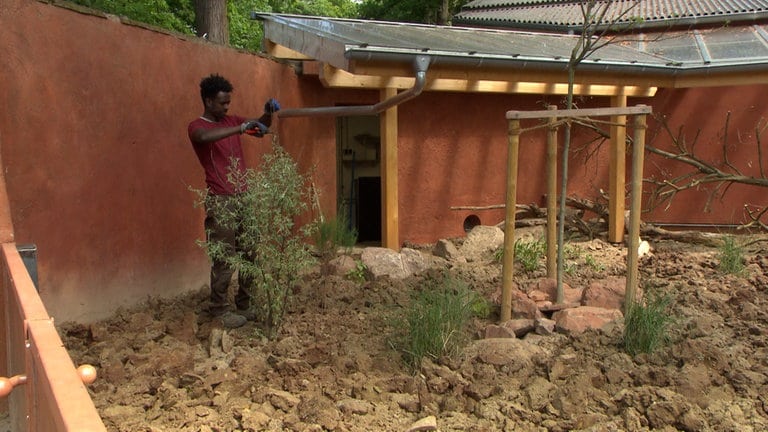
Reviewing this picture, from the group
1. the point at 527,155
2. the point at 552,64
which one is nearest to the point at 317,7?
the point at 527,155

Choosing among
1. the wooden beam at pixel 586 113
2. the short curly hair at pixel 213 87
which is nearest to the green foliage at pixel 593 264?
the wooden beam at pixel 586 113

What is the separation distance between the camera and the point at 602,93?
341 inches

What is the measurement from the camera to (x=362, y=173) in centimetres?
1083

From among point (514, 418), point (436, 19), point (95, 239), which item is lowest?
point (514, 418)

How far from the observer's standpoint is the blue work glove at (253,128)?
450 centimetres

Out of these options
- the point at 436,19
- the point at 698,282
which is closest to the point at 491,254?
the point at 698,282

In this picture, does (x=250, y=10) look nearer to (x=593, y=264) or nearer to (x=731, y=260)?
(x=593, y=264)

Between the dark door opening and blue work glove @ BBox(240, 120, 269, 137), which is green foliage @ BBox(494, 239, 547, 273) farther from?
the dark door opening

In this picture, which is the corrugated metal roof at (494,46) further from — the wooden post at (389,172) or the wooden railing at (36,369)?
the wooden railing at (36,369)

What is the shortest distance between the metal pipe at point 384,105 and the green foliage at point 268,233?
4.71 feet

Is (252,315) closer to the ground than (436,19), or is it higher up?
closer to the ground

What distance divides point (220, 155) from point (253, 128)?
35 centimetres

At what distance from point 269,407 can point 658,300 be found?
2.42 metres

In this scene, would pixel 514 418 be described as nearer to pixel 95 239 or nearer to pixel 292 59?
pixel 95 239
